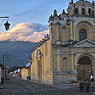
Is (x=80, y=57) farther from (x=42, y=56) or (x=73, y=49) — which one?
(x=42, y=56)

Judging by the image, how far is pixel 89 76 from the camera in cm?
4328

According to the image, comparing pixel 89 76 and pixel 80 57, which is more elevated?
pixel 80 57

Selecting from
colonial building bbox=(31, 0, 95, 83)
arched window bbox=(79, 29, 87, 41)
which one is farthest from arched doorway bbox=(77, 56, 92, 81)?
arched window bbox=(79, 29, 87, 41)

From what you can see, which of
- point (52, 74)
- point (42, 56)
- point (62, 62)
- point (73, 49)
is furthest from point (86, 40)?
point (42, 56)

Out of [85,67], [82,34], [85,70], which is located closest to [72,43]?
[82,34]

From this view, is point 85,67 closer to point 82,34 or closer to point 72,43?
point 72,43

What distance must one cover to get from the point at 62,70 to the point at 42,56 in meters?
12.2

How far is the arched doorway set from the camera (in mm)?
43094

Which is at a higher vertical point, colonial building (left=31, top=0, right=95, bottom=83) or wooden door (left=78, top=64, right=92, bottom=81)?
colonial building (left=31, top=0, right=95, bottom=83)

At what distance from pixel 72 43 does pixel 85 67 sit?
486 cm

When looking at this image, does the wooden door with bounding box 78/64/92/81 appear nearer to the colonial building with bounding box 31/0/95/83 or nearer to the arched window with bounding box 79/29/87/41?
the colonial building with bounding box 31/0/95/83

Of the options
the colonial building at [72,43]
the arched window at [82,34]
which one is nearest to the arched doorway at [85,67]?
the colonial building at [72,43]

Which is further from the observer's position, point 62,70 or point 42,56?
point 42,56

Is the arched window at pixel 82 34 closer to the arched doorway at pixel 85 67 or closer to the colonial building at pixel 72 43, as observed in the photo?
the colonial building at pixel 72 43
